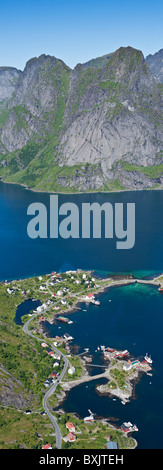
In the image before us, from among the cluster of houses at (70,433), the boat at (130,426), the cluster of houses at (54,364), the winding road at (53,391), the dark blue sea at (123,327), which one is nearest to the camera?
the cluster of houses at (70,433)

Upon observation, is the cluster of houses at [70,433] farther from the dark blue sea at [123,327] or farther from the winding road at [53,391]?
the dark blue sea at [123,327]

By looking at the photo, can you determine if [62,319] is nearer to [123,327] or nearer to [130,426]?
[123,327]

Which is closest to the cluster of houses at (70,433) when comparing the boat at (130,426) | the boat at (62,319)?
the boat at (130,426)

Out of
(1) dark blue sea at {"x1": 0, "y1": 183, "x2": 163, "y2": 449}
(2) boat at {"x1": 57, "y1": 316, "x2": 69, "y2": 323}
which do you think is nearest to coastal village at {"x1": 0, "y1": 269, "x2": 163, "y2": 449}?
(2) boat at {"x1": 57, "y1": 316, "x2": 69, "y2": 323}

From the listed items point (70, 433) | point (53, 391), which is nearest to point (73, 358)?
point (53, 391)
